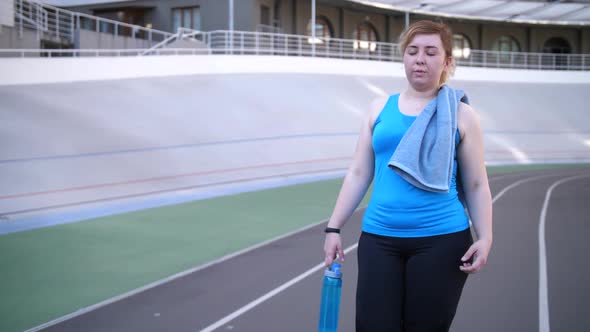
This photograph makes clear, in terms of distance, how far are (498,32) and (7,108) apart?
129 feet

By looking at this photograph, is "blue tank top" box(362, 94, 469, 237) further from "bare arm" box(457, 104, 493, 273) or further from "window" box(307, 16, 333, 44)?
"window" box(307, 16, 333, 44)

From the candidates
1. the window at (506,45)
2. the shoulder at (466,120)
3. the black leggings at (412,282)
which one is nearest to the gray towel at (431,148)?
the shoulder at (466,120)

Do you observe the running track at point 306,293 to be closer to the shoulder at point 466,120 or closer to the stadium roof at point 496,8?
the shoulder at point 466,120

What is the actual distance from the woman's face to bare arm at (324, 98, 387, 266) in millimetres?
219

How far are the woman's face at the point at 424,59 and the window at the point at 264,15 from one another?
34.0 meters

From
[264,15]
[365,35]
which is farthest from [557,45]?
[264,15]

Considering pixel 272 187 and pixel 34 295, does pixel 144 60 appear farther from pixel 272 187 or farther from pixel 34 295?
pixel 34 295

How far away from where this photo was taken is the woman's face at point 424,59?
3150mm

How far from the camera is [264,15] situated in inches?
1443

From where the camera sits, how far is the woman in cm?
307

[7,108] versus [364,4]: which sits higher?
[364,4]

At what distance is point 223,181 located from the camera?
17.9 metres

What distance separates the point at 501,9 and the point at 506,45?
8.75 metres

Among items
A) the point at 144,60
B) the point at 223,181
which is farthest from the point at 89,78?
the point at 223,181
